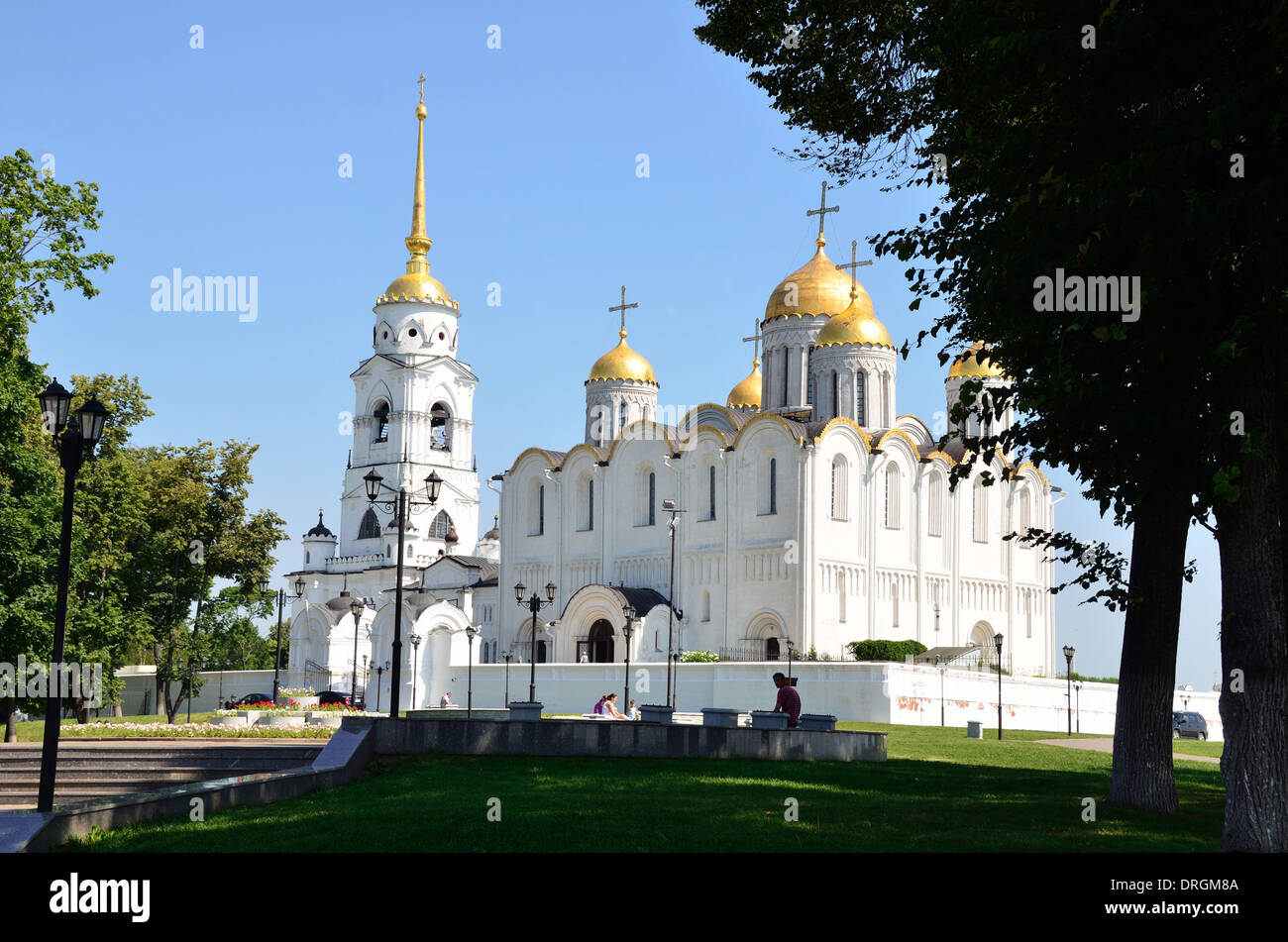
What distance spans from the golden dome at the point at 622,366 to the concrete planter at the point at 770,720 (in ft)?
136

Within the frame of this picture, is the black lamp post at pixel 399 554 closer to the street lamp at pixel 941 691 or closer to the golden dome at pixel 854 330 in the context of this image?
the street lamp at pixel 941 691

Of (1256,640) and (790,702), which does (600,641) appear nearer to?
(790,702)

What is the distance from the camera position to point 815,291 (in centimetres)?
5819

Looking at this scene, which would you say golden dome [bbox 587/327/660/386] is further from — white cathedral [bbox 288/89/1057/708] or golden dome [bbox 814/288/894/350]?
golden dome [bbox 814/288/894/350]

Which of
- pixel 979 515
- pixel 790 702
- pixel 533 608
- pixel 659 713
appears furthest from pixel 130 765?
pixel 979 515

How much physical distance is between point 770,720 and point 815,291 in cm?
3833

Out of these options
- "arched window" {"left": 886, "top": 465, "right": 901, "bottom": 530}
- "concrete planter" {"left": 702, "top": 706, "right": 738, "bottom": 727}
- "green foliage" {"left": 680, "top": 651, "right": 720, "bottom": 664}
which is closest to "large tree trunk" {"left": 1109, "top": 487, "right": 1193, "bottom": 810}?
"concrete planter" {"left": 702, "top": 706, "right": 738, "bottom": 727}

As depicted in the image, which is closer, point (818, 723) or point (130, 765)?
point (130, 765)

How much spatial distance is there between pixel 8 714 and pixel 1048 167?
77.7 feet

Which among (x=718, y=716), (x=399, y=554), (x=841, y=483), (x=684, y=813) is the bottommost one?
(x=684, y=813)

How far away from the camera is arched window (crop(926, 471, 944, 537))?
5447 cm

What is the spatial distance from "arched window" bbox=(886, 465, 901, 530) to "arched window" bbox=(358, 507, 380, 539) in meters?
32.5

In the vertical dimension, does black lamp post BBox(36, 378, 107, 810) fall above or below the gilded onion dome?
below
